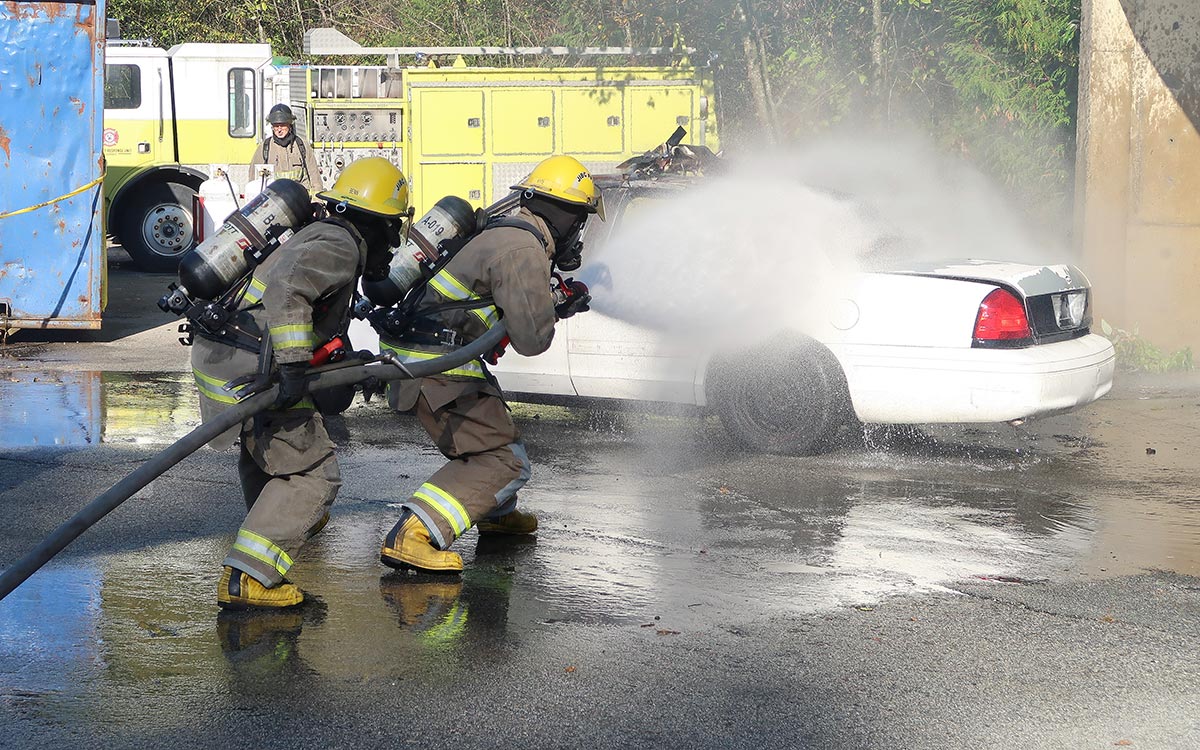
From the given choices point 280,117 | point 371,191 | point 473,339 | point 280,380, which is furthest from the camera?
point 280,117

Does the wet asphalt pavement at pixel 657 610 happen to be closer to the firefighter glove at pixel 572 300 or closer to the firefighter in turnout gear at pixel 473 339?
the firefighter in turnout gear at pixel 473 339

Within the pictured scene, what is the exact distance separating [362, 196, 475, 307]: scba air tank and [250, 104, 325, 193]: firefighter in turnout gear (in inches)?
311

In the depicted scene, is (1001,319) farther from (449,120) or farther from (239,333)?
(449,120)

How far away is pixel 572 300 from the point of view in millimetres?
5500

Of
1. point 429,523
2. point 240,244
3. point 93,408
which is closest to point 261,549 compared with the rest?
point 429,523

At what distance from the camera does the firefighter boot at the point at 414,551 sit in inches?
205

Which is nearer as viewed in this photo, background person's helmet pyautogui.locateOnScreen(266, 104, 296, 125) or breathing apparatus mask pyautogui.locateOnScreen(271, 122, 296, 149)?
background person's helmet pyautogui.locateOnScreen(266, 104, 296, 125)

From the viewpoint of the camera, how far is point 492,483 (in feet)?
17.5

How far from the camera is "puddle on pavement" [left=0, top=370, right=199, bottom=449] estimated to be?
7996 millimetres

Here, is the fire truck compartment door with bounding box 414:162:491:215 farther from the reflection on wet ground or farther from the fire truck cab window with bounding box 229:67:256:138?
the reflection on wet ground

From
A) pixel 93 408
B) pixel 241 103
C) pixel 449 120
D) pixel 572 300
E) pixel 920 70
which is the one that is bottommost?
pixel 93 408

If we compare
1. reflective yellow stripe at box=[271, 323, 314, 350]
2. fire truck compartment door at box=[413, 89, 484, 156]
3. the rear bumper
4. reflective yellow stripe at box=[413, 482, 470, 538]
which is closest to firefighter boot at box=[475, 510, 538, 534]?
reflective yellow stripe at box=[413, 482, 470, 538]

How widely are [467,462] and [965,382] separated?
2815mm

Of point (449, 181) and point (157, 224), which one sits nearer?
point (449, 181)
